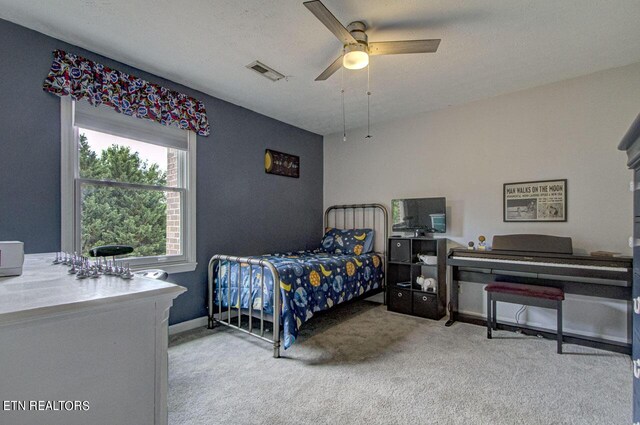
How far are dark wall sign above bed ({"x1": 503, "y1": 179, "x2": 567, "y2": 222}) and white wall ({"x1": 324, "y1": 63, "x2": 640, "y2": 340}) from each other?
58 mm

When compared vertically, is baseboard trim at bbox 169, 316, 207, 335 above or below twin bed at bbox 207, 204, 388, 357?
below

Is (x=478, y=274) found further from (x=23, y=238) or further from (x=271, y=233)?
(x=23, y=238)

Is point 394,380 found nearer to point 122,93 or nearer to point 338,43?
point 338,43

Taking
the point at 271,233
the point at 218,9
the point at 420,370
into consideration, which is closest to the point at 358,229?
the point at 271,233

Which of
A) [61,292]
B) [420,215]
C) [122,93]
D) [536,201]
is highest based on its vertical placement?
[122,93]

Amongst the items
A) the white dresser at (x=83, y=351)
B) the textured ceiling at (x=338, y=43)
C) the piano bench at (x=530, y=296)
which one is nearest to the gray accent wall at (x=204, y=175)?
the textured ceiling at (x=338, y=43)

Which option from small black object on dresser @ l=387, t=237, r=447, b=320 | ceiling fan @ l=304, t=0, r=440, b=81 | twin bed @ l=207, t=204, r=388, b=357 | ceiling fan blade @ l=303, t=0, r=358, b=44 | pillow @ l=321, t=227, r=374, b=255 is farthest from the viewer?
pillow @ l=321, t=227, r=374, b=255

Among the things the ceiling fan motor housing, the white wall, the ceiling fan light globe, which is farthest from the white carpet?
the ceiling fan motor housing

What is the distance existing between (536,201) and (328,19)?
2.75 m

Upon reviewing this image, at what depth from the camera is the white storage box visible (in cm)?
95

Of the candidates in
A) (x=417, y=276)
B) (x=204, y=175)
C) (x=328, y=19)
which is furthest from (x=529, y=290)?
(x=204, y=175)

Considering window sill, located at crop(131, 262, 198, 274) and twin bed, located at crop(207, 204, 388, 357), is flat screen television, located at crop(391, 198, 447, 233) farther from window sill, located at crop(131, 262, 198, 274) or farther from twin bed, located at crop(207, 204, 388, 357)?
window sill, located at crop(131, 262, 198, 274)

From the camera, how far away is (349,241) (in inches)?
166

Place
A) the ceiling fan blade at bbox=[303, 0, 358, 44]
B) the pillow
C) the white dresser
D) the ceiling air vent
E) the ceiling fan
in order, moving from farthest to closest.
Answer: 1. the pillow
2. the ceiling air vent
3. the ceiling fan
4. the ceiling fan blade at bbox=[303, 0, 358, 44]
5. the white dresser
